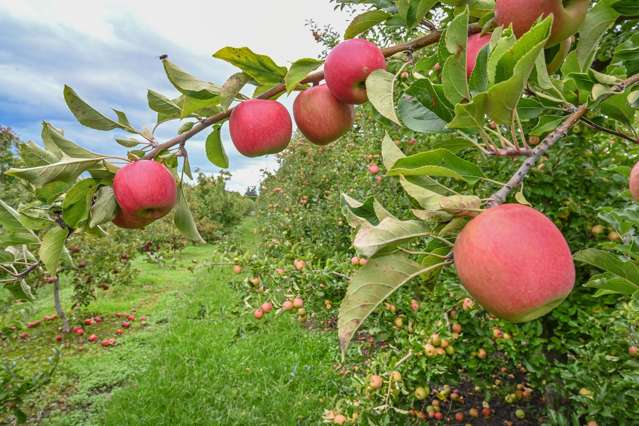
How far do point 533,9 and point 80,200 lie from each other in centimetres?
91

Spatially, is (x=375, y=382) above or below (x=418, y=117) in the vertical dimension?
below

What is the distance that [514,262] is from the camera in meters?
0.56

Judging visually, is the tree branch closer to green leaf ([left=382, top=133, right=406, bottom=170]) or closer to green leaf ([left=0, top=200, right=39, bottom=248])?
green leaf ([left=382, top=133, right=406, bottom=170])

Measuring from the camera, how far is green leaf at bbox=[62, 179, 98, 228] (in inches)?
34.3

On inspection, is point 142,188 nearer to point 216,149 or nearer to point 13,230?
point 216,149

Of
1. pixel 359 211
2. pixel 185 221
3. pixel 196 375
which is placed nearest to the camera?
pixel 359 211

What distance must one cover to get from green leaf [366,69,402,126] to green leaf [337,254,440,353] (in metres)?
0.24

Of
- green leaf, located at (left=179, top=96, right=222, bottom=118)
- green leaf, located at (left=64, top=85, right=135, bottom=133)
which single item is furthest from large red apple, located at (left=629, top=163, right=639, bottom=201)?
green leaf, located at (left=64, top=85, right=135, bottom=133)

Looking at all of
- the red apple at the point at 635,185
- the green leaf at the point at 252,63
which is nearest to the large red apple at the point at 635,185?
the red apple at the point at 635,185

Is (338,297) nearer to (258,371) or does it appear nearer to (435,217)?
(435,217)

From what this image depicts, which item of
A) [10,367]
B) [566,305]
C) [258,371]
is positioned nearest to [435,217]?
[566,305]

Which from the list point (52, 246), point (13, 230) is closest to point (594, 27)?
point (52, 246)

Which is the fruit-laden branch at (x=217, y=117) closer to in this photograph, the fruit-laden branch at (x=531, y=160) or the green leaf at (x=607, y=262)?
the fruit-laden branch at (x=531, y=160)

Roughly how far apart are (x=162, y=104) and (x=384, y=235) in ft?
2.15
